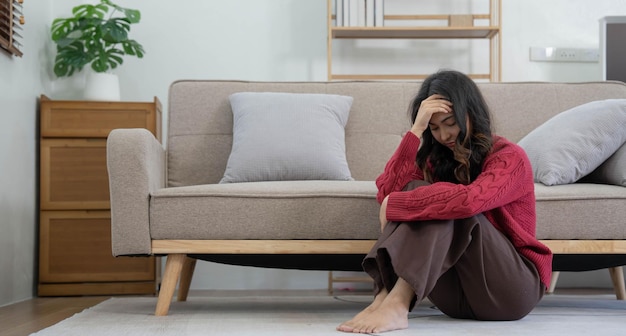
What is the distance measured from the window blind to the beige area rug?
41.5 inches

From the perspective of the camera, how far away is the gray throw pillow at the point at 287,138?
2.80m

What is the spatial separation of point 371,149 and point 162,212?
94 cm

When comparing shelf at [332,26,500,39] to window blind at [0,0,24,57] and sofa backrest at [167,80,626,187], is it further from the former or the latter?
window blind at [0,0,24,57]

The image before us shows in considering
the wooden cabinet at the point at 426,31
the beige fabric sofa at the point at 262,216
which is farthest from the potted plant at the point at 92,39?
the beige fabric sofa at the point at 262,216

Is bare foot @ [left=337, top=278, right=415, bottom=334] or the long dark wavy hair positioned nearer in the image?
bare foot @ [left=337, top=278, right=415, bottom=334]

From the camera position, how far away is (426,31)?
4172 millimetres

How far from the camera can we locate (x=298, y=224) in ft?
8.00

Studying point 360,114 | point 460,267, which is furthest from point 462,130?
point 360,114

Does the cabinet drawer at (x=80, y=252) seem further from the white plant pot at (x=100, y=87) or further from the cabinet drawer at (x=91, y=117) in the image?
the white plant pot at (x=100, y=87)

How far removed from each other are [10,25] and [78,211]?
2.85 feet

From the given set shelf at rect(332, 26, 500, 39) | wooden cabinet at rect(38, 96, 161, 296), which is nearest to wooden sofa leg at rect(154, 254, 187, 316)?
wooden cabinet at rect(38, 96, 161, 296)

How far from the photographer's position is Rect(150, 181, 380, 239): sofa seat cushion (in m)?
2.41

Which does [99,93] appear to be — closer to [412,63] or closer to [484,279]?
[412,63]

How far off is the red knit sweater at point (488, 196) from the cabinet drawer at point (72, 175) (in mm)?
1787
